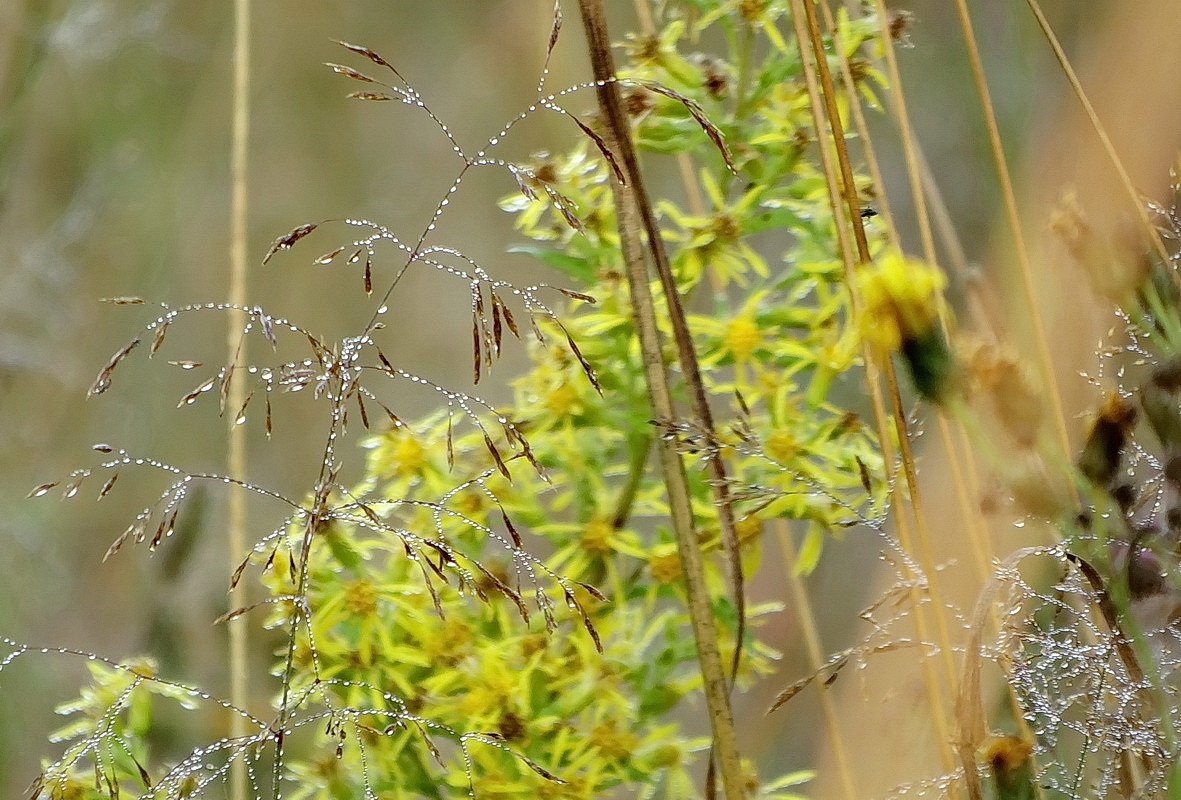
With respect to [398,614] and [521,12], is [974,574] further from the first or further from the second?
[521,12]

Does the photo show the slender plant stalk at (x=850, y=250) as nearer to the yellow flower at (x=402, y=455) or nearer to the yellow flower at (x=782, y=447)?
the yellow flower at (x=782, y=447)

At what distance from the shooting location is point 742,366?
461 millimetres

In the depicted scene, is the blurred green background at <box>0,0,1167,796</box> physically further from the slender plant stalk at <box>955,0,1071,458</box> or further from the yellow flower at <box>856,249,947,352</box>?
the yellow flower at <box>856,249,947,352</box>

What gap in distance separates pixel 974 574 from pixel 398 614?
32 centimetres

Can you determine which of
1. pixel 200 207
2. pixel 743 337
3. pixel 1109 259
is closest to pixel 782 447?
pixel 743 337

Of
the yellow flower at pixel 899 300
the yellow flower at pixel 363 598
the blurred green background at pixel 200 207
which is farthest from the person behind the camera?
the blurred green background at pixel 200 207

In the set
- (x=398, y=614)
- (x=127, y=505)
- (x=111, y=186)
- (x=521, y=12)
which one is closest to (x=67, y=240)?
(x=111, y=186)

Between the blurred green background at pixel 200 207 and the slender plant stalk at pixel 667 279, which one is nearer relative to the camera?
the slender plant stalk at pixel 667 279

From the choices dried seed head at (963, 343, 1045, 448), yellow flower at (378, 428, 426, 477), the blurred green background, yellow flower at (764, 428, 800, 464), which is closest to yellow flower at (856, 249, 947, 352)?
dried seed head at (963, 343, 1045, 448)

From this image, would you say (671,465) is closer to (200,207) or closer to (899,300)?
(899,300)

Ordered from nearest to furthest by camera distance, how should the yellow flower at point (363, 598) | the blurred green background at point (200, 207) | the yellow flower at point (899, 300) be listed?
the yellow flower at point (899, 300), the yellow flower at point (363, 598), the blurred green background at point (200, 207)

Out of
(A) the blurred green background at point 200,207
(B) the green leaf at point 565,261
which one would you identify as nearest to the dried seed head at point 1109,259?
(B) the green leaf at point 565,261

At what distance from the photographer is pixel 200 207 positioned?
48.2 inches

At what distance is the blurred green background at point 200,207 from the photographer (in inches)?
32.9
